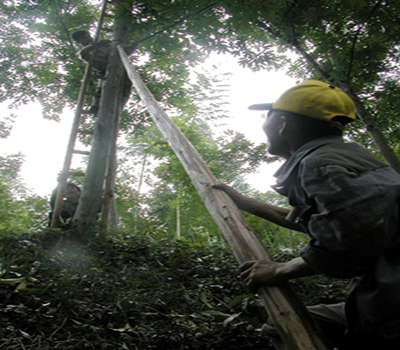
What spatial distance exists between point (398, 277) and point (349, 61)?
475 centimetres

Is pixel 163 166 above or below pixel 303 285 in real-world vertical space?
above

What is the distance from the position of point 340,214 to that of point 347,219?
0.10 feet

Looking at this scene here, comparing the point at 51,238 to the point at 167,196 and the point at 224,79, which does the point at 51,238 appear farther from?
the point at 224,79

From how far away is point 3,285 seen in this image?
2.55m

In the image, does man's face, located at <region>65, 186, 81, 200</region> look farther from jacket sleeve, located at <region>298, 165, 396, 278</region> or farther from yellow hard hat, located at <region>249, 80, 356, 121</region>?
jacket sleeve, located at <region>298, 165, 396, 278</region>

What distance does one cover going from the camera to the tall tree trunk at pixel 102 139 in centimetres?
456

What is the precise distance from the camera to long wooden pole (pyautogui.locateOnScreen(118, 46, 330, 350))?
123cm

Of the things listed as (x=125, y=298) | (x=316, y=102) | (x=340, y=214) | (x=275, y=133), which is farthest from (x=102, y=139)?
(x=340, y=214)

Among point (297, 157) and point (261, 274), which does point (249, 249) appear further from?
point (297, 157)

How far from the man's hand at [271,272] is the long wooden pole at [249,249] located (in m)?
0.05

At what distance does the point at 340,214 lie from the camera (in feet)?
3.57

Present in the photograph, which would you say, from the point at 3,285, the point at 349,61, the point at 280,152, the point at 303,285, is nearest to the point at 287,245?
the point at 303,285

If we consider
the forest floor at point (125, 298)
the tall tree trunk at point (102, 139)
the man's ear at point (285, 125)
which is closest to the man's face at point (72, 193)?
the tall tree trunk at point (102, 139)

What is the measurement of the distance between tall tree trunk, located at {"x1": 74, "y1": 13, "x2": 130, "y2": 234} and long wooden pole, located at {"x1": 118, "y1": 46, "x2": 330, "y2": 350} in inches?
90.6
